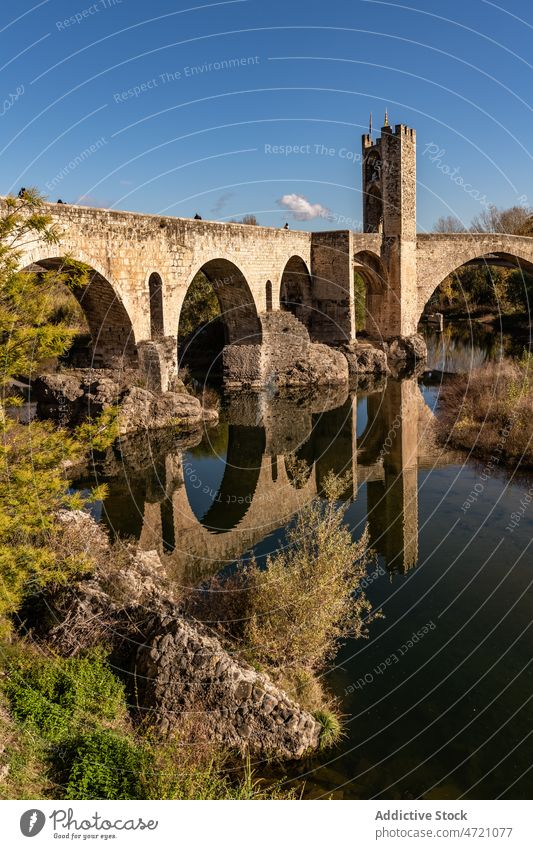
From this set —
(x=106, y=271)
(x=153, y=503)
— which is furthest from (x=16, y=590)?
(x=106, y=271)

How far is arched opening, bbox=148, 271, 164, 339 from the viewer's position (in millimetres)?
16594

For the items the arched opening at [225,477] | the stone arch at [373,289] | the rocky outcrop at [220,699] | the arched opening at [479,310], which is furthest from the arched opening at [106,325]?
the arched opening at [479,310]

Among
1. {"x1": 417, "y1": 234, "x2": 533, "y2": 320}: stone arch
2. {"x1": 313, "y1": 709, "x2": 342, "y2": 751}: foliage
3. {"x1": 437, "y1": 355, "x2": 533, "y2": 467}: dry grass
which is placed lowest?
{"x1": 313, "y1": 709, "x2": 342, "y2": 751}: foliage

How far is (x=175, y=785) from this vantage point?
4.91 meters

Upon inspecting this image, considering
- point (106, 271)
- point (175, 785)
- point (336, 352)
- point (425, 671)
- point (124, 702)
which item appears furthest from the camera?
point (336, 352)

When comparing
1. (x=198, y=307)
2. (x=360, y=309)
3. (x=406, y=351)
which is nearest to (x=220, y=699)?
(x=198, y=307)

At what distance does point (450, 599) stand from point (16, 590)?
4.93 metres

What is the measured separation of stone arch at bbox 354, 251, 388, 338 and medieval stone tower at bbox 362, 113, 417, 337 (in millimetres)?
39

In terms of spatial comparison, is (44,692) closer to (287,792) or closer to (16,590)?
(16,590)

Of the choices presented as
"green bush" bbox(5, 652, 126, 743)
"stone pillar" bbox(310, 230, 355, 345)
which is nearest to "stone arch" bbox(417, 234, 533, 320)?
"stone pillar" bbox(310, 230, 355, 345)

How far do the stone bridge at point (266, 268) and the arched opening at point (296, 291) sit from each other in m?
0.04

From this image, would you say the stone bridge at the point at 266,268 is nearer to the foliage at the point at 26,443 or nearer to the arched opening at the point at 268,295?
the arched opening at the point at 268,295

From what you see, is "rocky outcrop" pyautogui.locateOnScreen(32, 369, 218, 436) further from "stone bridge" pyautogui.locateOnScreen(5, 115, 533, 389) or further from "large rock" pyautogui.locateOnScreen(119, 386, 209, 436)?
"stone bridge" pyautogui.locateOnScreen(5, 115, 533, 389)

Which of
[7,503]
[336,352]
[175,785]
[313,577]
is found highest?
[336,352]
